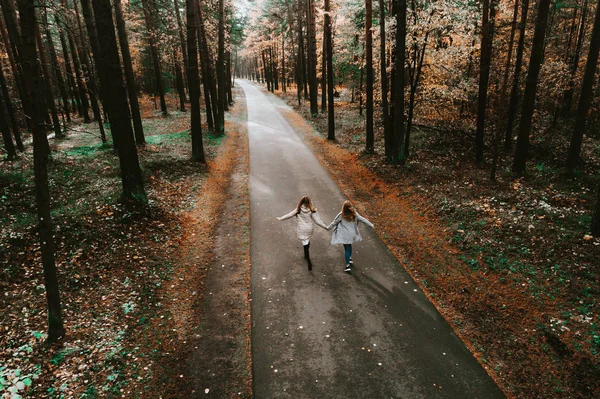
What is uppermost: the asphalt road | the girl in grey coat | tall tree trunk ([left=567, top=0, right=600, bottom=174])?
tall tree trunk ([left=567, top=0, right=600, bottom=174])

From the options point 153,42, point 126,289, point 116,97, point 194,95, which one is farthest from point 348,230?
point 153,42

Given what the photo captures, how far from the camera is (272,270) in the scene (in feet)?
28.1

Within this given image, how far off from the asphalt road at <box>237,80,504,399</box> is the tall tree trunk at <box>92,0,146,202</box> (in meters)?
4.39

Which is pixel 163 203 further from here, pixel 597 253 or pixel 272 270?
pixel 597 253

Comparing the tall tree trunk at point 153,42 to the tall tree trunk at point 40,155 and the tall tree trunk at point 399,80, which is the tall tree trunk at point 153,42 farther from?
the tall tree trunk at point 40,155

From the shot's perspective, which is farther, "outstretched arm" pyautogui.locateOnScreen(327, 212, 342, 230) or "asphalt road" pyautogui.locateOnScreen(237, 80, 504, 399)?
"outstretched arm" pyautogui.locateOnScreen(327, 212, 342, 230)

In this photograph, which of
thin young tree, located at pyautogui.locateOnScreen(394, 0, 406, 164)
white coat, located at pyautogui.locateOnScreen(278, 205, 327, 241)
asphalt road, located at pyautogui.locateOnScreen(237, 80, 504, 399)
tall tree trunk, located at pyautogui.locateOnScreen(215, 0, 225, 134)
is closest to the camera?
asphalt road, located at pyautogui.locateOnScreen(237, 80, 504, 399)

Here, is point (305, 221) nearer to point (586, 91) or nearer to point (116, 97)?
point (116, 97)

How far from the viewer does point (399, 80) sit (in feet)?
46.3

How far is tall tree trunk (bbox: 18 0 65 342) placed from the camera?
458cm

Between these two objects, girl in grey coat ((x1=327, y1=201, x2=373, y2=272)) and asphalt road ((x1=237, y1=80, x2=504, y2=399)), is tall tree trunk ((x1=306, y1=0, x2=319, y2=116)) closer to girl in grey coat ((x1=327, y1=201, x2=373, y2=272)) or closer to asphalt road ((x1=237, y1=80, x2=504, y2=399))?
asphalt road ((x1=237, y1=80, x2=504, y2=399))

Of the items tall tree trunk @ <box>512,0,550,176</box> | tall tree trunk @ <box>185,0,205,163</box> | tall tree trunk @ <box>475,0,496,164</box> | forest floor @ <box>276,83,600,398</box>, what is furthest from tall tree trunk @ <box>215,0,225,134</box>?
tall tree trunk @ <box>512,0,550,176</box>

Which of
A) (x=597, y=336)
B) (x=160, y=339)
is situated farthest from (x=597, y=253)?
(x=160, y=339)

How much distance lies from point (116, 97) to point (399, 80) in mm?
11197
